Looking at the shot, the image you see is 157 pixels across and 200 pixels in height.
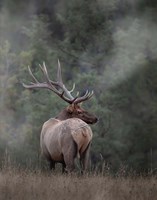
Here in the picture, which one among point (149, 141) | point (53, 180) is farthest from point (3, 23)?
point (53, 180)

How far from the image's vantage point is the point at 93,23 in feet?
84.5

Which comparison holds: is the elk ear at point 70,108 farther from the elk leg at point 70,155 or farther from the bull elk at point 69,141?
the elk leg at point 70,155

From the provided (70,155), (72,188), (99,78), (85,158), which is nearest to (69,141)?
(70,155)

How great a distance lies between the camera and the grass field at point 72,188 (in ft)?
30.7

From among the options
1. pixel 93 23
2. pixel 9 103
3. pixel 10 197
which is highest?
pixel 93 23

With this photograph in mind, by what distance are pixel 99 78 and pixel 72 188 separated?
13.0 metres

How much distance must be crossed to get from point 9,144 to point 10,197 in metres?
15.1

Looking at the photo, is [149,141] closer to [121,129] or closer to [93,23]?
[121,129]

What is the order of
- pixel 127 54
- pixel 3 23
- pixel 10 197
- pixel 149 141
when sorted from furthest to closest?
pixel 3 23 → pixel 127 54 → pixel 149 141 → pixel 10 197

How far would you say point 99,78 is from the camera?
2269 cm

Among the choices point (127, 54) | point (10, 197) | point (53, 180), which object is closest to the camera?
point (10, 197)

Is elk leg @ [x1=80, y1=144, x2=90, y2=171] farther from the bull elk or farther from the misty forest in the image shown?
the misty forest

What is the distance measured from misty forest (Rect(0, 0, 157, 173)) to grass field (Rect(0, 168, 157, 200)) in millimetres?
8950

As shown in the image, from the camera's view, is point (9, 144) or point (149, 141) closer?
point (149, 141)
